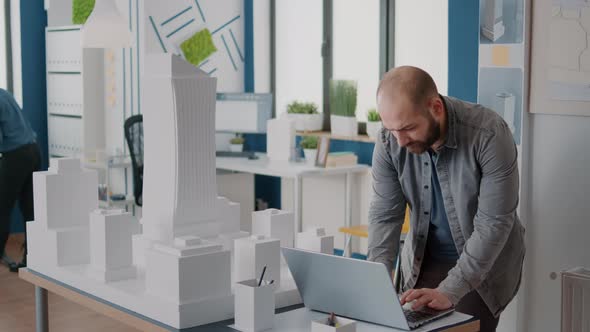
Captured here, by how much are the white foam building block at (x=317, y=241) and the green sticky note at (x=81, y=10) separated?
508 cm

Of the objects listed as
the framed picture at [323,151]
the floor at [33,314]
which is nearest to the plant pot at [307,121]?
the framed picture at [323,151]

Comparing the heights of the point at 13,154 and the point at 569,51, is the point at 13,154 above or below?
below

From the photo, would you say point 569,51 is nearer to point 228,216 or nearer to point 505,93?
point 505,93

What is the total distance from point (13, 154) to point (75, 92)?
1445 millimetres

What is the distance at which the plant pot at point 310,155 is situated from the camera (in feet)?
20.8

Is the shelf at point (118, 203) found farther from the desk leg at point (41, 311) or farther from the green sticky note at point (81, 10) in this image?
the desk leg at point (41, 311)

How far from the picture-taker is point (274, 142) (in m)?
6.75

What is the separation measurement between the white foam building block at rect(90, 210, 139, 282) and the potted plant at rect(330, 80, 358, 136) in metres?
3.88

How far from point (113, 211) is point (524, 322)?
5.96 ft

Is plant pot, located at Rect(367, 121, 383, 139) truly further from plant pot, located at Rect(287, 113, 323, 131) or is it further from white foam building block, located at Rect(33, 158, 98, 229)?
white foam building block, located at Rect(33, 158, 98, 229)

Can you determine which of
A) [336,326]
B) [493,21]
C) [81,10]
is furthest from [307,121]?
[336,326]

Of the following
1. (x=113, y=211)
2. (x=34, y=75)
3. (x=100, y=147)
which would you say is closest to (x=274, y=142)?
(x=100, y=147)

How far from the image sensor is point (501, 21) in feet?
11.7

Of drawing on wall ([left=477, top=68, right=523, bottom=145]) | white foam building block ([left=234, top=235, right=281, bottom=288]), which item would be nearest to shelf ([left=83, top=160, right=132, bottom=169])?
drawing on wall ([left=477, top=68, right=523, bottom=145])
